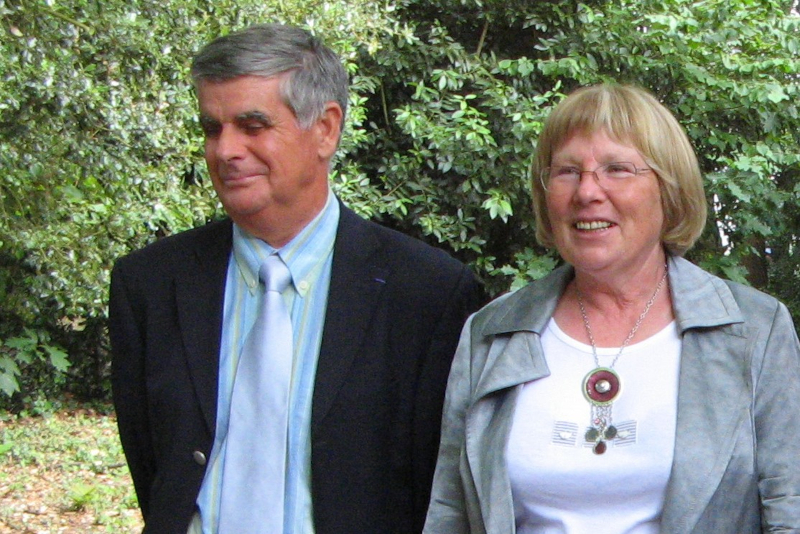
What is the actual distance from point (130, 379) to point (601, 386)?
1263mm

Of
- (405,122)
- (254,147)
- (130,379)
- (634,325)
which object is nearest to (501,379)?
(634,325)

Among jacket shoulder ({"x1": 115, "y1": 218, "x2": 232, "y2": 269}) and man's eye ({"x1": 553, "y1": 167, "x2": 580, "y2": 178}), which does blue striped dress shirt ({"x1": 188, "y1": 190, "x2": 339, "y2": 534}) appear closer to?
jacket shoulder ({"x1": 115, "y1": 218, "x2": 232, "y2": 269})

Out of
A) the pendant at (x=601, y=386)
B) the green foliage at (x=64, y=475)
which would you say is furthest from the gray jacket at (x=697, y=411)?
the green foliage at (x=64, y=475)

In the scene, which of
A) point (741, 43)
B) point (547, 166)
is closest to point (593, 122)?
point (547, 166)

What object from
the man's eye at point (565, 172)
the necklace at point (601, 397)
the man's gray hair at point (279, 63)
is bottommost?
the necklace at point (601, 397)

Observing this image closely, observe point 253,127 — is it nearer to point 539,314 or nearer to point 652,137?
point 539,314

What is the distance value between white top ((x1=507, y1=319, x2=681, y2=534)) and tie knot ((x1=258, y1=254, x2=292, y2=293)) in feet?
2.23

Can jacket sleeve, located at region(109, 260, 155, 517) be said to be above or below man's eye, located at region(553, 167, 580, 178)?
below

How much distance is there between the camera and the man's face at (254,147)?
2703 millimetres

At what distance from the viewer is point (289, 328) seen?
2766 millimetres

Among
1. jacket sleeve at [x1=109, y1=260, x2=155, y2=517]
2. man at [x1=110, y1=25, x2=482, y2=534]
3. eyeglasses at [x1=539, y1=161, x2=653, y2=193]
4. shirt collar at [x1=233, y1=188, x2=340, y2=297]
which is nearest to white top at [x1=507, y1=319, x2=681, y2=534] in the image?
eyeglasses at [x1=539, y1=161, x2=653, y2=193]

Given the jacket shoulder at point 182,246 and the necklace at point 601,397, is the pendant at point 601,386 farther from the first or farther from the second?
the jacket shoulder at point 182,246

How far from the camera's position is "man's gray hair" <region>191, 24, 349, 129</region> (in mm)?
2713

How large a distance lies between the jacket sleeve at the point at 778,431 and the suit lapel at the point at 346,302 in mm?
960
